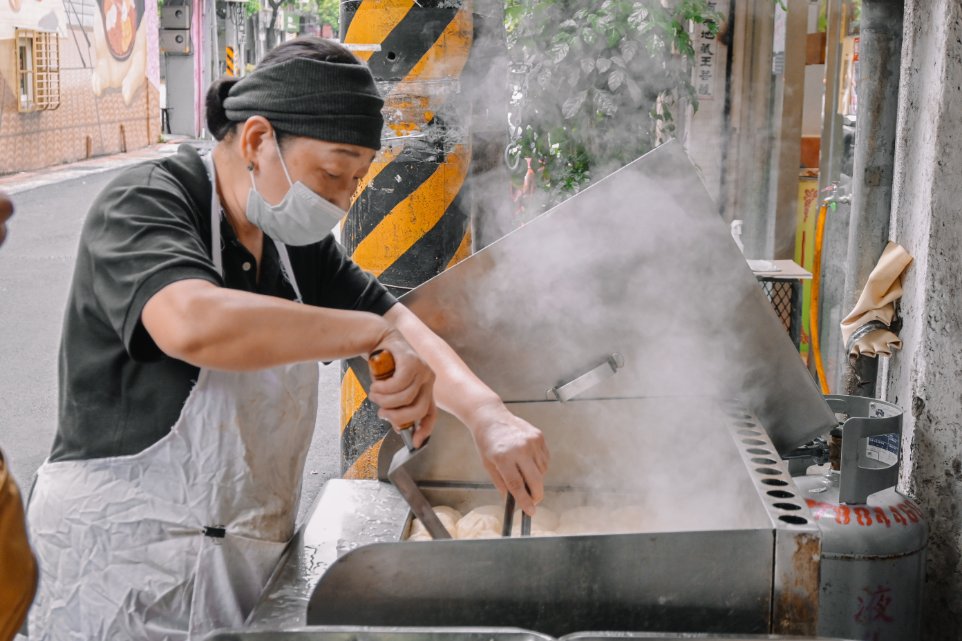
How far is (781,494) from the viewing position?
1.96 meters

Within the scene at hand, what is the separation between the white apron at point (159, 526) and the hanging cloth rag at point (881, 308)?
2.13 m

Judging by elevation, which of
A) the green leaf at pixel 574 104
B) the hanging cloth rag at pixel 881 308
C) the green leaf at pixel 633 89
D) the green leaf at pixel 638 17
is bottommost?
the hanging cloth rag at pixel 881 308

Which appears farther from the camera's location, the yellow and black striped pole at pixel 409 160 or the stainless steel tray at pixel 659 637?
the yellow and black striped pole at pixel 409 160

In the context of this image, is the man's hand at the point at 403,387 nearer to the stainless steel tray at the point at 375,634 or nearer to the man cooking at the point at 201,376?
the man cooking at the point at 201,376

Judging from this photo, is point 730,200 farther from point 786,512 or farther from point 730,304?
point 786,512

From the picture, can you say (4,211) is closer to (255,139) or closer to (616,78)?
(255,139)

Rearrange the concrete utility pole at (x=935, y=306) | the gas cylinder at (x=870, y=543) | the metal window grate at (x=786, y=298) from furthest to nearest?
the metal window grate at (x=786, y=298) → the concrete utility pole at (x=935, y=306) → the gas cylinder at (x=870, y=543)

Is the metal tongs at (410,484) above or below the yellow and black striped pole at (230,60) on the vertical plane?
below

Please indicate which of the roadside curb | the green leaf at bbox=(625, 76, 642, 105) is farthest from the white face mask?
the roadside curb

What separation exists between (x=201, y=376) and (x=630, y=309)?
1.08 metres

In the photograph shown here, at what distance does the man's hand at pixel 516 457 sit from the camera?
2.07 m

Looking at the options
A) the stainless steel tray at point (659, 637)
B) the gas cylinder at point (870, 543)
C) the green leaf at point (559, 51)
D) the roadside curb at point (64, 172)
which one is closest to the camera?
the stainless steel tray at point (659, 637)

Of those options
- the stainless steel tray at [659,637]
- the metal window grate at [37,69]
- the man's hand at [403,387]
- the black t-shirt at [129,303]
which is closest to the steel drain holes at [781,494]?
the stainless steel tray at [659,637]

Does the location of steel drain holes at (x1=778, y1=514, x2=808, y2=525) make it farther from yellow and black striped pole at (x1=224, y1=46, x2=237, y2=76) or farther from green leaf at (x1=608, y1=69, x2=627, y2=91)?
yellow and black striped pole at (x1=224, y1=46, x2=237, y2=76)
